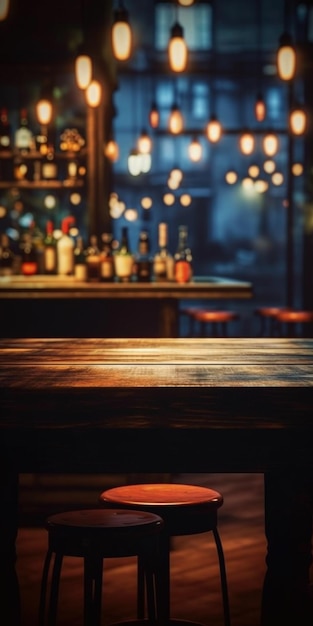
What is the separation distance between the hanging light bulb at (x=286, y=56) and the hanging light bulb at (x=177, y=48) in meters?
0.51

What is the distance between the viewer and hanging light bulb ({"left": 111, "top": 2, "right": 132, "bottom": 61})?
15.6ft

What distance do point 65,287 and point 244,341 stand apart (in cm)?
265

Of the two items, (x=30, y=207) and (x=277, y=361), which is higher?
(x=30, y=207)

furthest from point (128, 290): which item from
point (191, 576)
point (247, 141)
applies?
point (247, 141)

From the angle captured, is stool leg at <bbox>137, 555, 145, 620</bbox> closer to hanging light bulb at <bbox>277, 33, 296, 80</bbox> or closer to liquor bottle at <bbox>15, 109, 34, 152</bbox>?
hanging light bulb at <bbox>277, 33, 296, 80</bbox>

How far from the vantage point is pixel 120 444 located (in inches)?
79.6

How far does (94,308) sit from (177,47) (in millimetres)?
1574

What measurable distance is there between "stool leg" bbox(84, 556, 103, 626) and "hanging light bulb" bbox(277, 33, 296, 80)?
341 centimetres

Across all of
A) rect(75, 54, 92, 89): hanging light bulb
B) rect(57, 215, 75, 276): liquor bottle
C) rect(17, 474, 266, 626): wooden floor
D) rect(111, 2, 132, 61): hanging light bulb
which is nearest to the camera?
rect(17, 474, 266, 626): wooden floor

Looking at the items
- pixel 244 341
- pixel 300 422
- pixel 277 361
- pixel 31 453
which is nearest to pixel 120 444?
pixel 31 453

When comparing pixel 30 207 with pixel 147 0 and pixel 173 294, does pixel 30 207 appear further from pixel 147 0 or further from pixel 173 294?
pixel 147 0

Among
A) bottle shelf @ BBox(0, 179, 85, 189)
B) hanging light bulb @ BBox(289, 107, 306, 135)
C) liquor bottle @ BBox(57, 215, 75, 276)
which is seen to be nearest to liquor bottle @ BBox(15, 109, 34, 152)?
bottle shelf @ BBox(0, 179, 85, 189)

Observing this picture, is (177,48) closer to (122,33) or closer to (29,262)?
(122,33)

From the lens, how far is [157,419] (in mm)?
1965
